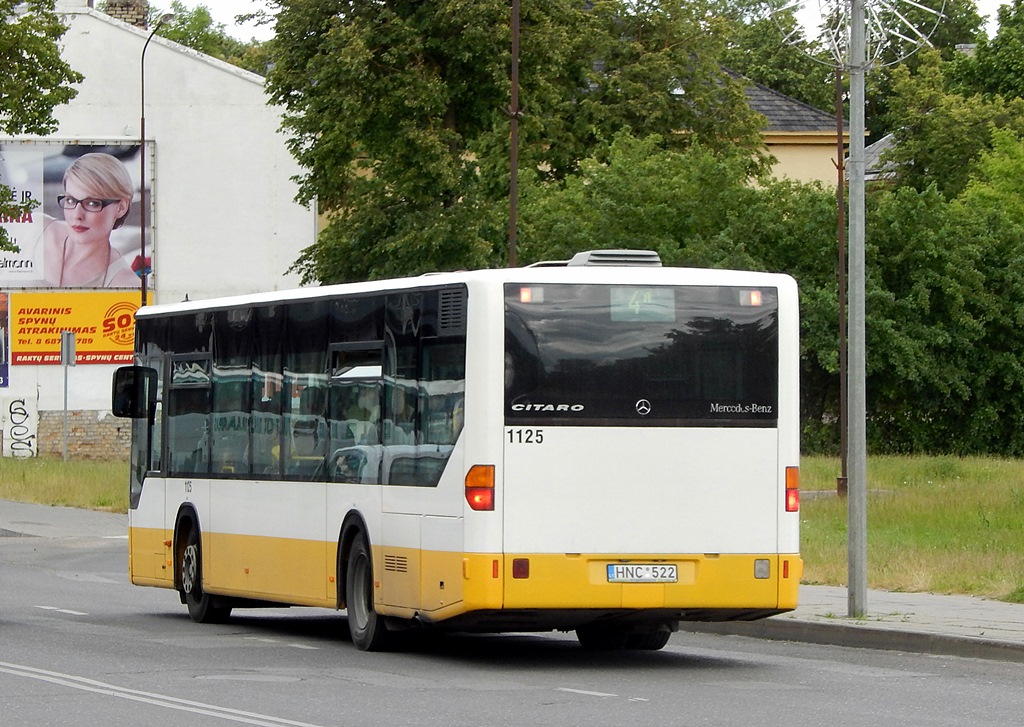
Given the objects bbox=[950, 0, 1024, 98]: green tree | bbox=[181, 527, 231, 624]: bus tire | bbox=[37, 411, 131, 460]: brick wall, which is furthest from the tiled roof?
bbox=[181, 527, 231, 624]: bus tire

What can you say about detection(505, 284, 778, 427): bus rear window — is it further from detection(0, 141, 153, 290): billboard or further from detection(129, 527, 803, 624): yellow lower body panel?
detection(0, 141, 153, 290): billboard

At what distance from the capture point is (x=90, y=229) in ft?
190

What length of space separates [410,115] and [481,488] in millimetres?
36927

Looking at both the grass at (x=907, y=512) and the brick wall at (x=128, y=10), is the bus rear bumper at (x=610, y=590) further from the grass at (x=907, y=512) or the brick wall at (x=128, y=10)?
the brick wall at (x=128, y=10)

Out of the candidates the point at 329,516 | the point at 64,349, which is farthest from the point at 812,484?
the point at 329,516

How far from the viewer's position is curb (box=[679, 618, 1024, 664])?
47.4 feet

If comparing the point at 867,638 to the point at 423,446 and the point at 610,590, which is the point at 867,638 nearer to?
the point at 610,590

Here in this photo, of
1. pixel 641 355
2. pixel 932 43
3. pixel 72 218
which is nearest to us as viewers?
pixel 641 355

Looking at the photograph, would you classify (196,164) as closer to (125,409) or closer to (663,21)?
(663,21)

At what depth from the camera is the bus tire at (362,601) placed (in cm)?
1473

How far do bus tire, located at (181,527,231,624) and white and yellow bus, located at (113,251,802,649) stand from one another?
288 cm

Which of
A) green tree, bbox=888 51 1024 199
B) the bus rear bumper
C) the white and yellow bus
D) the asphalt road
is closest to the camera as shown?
the asphalt road

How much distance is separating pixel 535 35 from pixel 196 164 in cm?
1450

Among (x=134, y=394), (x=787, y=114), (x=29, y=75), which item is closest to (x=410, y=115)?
(x=29, y=75)
